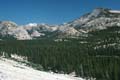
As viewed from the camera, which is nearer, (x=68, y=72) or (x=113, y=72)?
(x=113, y=72)

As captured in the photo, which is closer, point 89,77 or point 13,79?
point 13,79

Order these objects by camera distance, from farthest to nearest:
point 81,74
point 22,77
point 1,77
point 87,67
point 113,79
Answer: point 87,67 → point 81,74 → point 113,79 → point 22,77 → point 1,77

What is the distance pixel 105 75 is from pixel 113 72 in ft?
21.2

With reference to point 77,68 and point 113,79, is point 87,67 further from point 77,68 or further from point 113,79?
point 113,79

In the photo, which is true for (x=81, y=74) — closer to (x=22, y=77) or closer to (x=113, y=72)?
(x=113, y=72)

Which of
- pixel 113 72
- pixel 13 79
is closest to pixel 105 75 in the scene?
pixel 113 72

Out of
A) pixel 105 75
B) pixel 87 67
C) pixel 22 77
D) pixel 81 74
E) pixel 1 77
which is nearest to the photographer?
pixel 1 77

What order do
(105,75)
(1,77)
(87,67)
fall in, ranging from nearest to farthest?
(1,77)
(105,75)
(87,67)

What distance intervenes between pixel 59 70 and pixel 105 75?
4365cm

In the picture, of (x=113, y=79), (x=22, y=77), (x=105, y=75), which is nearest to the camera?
(x=22, y=77)

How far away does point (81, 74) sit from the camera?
174875 mm

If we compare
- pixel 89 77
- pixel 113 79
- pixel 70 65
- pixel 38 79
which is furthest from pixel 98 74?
pixel 38 79

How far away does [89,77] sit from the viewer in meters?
167

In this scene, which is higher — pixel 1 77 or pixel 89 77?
pixel 1 77
